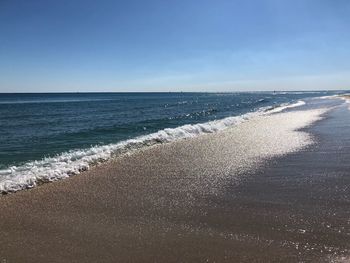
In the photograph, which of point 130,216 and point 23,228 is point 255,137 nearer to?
point 130,216

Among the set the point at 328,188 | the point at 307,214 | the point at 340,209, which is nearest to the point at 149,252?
the point at 307,214

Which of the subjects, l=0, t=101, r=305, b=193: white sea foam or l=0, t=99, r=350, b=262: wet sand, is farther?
l=0, t=101, r=305, b=193: white sea foam

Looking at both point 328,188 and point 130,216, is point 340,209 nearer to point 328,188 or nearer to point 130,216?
point 328,188

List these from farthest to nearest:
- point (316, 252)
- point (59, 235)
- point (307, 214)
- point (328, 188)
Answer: point (328, 188)
point (307, 214)
point (59, 235)
point (316, 252)

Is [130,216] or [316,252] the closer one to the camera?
[316,252]

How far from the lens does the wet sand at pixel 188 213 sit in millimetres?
5766

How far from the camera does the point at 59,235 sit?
652 centimetres

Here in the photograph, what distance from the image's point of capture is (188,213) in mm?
7531

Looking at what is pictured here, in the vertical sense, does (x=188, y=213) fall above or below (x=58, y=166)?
below

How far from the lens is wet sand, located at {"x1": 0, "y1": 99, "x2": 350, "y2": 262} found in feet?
18.9

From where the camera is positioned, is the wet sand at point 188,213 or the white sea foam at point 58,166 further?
the white sea foam at point 58,166

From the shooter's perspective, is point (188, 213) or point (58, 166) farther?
point (58, 166)

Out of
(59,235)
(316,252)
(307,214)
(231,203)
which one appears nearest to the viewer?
(316,252)

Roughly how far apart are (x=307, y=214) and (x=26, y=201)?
620 centimetres
